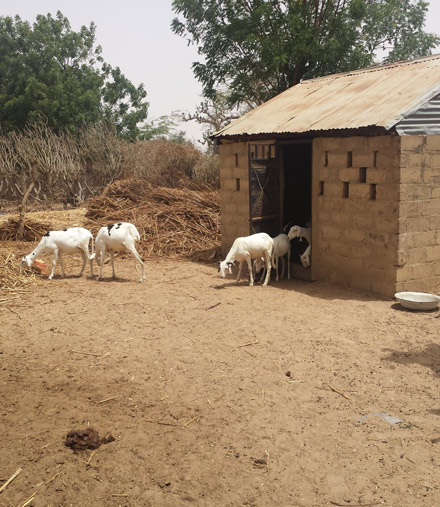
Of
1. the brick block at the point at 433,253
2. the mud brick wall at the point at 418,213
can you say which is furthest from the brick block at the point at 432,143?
the brick block at the point at 433,253

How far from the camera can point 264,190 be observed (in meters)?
11.7

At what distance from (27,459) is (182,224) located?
35.7 ft

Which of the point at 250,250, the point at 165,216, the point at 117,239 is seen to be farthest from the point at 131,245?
the point at 165,216

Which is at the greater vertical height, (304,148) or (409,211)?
(304,148)

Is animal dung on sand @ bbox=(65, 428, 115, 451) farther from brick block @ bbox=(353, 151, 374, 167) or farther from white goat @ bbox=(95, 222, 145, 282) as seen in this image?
brick block @ bbox=(353, 151, 374, 167)

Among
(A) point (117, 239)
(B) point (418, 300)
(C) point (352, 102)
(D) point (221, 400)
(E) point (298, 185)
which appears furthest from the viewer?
(E) point (298, 185)

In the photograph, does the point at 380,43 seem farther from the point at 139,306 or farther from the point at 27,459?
the point at 27,459

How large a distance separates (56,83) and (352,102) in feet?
77.0

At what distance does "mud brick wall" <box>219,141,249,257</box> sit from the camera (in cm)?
1209

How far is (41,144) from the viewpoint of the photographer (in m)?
24.3

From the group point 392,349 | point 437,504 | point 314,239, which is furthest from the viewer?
point 314,239

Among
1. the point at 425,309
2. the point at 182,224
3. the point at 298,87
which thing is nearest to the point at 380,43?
the point at 298,87

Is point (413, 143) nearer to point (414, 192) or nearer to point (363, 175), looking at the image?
point (414, 192)

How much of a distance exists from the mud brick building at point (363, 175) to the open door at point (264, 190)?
2 centimetres
